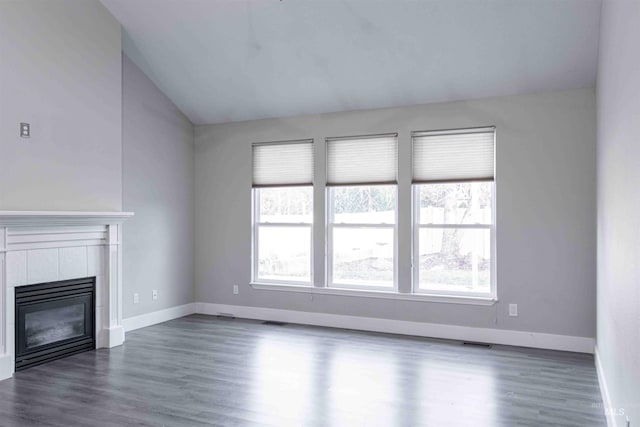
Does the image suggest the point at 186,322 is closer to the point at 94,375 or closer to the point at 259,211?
the point at 259,211

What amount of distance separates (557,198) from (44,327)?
4.99 m

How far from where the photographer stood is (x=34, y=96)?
14.0ft

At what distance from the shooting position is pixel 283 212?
20.8 feet

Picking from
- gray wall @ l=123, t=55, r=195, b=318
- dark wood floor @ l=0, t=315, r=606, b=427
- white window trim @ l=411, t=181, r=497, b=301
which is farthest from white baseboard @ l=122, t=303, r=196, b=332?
white window trim @ l=411, t=181, r=497, b=301

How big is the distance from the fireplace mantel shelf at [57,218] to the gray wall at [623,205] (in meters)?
4.17

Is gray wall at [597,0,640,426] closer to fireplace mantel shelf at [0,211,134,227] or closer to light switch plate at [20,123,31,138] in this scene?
fireplace mantel shelf at [0,211,134,227]

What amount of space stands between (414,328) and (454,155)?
194 centimetres

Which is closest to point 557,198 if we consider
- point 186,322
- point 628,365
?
point 628,365

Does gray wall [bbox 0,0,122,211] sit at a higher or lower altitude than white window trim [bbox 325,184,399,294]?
higher

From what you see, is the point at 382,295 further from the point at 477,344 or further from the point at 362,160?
the point at 362,160

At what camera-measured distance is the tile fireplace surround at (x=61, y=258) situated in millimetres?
4043

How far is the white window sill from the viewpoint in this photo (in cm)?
523

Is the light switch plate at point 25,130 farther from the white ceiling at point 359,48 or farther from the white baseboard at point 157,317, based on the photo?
the white baseboard at point 157,317

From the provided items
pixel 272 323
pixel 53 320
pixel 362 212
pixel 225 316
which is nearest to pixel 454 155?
pixel 362 212
